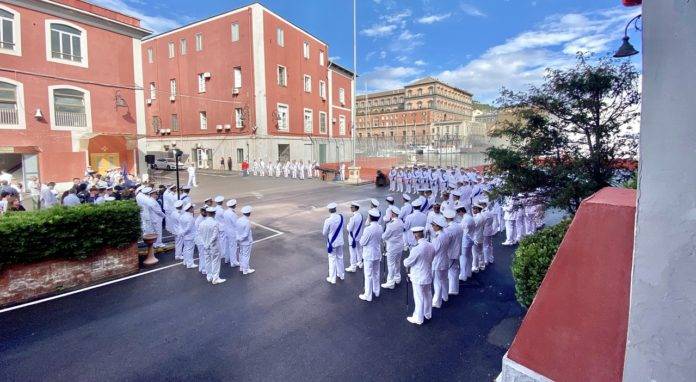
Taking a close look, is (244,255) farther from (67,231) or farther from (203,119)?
(203,119)

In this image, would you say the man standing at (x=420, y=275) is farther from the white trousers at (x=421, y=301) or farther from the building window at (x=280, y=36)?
the building window at (x=280, y=36)

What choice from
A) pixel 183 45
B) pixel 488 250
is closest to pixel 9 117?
pixel 488 250

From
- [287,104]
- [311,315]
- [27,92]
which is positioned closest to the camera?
→ [311,315]

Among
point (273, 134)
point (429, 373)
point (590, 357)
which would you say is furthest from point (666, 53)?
point (273, 134)

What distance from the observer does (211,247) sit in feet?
26.1

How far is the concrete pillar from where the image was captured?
95.5 inches

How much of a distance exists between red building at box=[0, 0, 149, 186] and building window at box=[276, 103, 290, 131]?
48.7ft

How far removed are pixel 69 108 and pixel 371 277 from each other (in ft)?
69.6

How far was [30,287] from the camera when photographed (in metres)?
6.99

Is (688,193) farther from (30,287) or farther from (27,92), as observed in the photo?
(27,92)

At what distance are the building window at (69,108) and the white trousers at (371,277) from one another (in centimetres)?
2074

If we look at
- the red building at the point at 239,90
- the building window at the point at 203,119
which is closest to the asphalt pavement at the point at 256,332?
the red building at the point at 239,90

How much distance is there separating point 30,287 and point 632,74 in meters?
12.6

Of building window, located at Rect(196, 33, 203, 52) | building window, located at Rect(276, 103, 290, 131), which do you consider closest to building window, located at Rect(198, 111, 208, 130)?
building window, located at Rect(196, 33, 203, 52)
